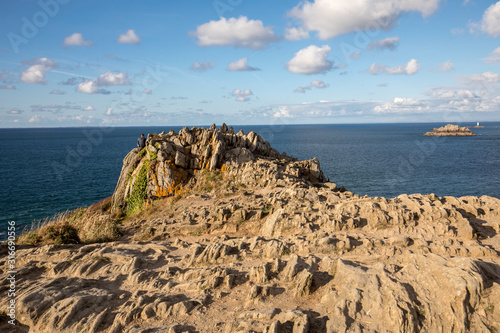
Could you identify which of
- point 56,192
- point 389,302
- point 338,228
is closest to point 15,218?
point 56,192

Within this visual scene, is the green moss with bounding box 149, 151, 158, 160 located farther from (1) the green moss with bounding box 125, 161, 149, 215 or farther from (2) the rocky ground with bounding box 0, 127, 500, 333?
(2) the rocky ground with bounding box 0, 127, 500, 333

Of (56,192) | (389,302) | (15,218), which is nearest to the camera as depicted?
(389,302)

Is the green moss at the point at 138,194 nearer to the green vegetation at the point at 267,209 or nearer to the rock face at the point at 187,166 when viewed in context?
the rock face at the point at 187,166

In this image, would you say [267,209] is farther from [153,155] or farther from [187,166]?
[153,155]

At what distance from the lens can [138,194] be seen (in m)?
31.9

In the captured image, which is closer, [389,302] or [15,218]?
[389,302]

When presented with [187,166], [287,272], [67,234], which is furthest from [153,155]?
[287,272]

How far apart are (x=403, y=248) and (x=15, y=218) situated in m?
46.5

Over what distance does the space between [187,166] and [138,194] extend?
6.30 metres

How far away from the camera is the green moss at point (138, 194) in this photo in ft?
104

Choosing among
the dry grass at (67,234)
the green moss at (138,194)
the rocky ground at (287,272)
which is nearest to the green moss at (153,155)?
the green moss at (138,194)

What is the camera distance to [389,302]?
10336mm

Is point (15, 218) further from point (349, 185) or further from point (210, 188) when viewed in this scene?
point (349, 185)

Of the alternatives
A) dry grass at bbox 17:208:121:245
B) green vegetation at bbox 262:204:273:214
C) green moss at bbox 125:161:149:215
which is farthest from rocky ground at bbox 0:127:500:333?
green moss at bbox 125:161:149:215
